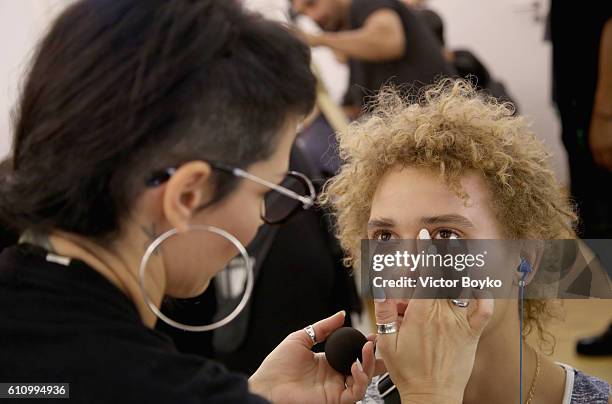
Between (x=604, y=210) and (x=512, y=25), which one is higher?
(x=512, y=25)

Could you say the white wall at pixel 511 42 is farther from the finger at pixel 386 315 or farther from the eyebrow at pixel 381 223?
the finger at pixel 386 315

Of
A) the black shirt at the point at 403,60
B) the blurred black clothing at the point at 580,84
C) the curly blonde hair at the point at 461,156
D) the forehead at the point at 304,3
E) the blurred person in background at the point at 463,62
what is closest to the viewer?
the curly blonde hair at the point at 461,156

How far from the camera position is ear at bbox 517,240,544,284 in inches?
39.1

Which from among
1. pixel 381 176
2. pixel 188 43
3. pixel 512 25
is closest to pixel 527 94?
pixel 512 25

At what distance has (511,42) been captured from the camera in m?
4.97

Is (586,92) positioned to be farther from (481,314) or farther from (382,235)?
(481,314)

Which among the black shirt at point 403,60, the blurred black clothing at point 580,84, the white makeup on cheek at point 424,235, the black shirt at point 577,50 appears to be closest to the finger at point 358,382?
the white makeup on cheek at point 424,235

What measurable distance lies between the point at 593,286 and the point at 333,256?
3.31 feet

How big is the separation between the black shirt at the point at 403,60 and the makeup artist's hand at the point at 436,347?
1418mm

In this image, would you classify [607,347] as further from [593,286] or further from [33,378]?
[33,378]

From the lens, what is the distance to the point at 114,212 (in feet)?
2.67

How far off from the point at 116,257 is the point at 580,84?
4.48ft

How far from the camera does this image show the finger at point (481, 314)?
3.17ft

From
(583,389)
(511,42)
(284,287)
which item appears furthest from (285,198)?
(511,42)
